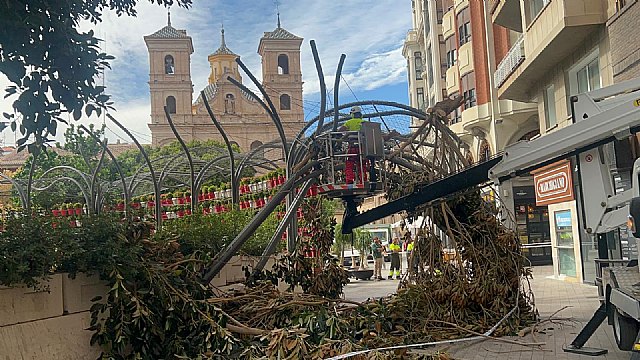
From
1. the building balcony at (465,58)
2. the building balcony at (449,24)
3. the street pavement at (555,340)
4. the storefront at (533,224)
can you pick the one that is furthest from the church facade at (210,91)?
the street pavement at (555,340)

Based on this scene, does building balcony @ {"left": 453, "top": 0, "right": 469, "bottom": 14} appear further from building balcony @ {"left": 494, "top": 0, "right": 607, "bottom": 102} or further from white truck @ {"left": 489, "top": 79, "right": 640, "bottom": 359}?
white truck @ {"left": 489, "top": 79, "right": 640, "bottom": 359}

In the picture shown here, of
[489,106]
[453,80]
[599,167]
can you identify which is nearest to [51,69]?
[599,167]

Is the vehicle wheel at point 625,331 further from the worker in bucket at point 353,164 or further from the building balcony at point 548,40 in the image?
the building balcony at point 548,40

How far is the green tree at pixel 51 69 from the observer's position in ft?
20.4

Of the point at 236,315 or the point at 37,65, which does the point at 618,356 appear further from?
the point at 37,65

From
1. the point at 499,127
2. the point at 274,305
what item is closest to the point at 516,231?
the point at 274,305

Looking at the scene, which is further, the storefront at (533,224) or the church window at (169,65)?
the church window at (169,65)

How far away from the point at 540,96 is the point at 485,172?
12.3 m

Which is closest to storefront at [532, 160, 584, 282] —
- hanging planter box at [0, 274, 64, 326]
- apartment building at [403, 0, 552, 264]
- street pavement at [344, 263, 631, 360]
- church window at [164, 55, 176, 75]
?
street pavement at [344, 263, 631, 360]

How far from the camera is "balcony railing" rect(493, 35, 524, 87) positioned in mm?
19203

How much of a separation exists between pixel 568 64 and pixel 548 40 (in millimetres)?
1505

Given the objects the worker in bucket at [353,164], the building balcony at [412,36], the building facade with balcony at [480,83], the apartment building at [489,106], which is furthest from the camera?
the building balcony at [412,36]

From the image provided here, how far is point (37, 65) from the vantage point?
21.1 ft

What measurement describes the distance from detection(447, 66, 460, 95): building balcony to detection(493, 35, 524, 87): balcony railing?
1228 cm
